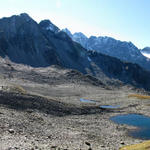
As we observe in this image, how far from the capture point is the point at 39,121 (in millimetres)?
58344

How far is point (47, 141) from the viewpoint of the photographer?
137ft

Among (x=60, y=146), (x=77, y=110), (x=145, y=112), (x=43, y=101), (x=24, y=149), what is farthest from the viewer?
(x=145, y=112)

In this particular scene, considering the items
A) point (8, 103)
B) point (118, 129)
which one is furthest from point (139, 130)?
point (8, 103)

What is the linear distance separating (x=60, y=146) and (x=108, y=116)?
166ft

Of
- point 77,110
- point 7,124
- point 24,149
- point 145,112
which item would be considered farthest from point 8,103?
point 145,112

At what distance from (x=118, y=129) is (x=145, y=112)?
39.4 metres

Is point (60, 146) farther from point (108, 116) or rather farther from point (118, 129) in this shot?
point (108, 116)

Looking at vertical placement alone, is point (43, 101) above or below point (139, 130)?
above

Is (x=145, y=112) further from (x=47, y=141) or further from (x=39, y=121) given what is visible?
(x=47, y=141)

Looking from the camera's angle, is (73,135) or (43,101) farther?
(43,101)

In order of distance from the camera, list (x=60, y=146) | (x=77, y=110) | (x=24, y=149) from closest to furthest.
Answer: (x=24, y=149) → (x=60, y=146) → (x=77, y=110)

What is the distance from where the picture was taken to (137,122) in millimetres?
84312

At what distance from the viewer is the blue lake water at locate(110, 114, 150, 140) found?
66775 millimetres

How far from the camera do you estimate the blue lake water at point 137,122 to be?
66775mm
